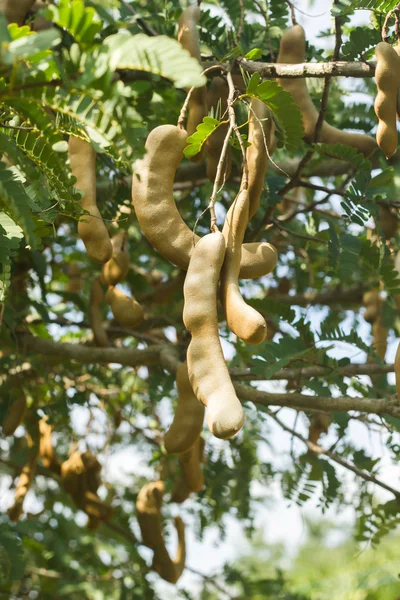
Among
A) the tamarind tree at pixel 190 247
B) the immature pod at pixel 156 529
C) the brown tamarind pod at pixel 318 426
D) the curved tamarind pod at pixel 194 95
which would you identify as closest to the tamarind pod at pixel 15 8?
the tamarind tree at pixel 190 247

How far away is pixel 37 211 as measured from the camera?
1.18 m

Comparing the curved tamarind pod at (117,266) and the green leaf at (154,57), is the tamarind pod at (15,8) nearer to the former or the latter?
the curved tamarind pod at (117,266)

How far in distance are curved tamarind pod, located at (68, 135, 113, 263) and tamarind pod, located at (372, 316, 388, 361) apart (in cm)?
122

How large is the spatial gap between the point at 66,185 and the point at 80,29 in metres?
0.39

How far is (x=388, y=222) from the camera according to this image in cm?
196

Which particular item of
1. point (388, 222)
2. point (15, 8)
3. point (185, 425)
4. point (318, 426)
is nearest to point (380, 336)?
point (318, 426)

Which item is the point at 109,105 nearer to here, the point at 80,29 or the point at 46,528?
the point at 80,29

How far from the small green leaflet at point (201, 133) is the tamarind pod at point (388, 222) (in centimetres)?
86

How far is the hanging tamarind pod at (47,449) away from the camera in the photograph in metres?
2.64

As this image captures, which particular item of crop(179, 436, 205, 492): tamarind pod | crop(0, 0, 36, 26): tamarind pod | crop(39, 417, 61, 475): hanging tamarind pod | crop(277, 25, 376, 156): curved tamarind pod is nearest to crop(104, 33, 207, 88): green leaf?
crop(277, 25, 376, 156): curved tamarind pod

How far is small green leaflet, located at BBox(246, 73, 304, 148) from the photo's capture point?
1188 millimetres

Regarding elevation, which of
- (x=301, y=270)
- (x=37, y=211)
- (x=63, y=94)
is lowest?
(x=63, y=94)

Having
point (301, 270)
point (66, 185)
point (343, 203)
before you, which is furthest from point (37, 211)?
point (301, 270)

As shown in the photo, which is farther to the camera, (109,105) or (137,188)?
(137,188)
